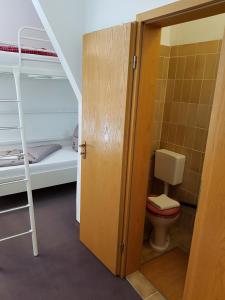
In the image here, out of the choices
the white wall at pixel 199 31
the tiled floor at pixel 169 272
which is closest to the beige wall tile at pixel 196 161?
the tiled floor at pixel 169 272

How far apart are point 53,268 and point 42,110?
2557mm

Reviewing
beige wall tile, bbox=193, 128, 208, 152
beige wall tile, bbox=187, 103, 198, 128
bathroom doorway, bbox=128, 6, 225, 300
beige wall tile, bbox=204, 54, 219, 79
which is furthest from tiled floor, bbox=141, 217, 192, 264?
beige wall tile, bbox=204, 54, 219, 79

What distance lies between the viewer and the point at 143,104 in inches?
65.8

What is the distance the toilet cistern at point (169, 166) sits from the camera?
8.16 ft

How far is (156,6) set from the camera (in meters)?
1.44

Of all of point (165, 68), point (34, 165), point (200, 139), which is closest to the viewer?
point (200, 139)

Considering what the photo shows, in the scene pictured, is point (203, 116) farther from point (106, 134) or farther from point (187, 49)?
point (106, 134)

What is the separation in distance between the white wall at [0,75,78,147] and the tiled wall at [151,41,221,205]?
202cm

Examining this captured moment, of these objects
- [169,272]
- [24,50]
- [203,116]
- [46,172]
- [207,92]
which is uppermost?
[24,50]

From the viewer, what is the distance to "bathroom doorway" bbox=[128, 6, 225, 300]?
2189mm

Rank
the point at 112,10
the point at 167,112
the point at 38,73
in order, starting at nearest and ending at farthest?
the point at 112,10 < the point at 167,112 < the point at 38,73

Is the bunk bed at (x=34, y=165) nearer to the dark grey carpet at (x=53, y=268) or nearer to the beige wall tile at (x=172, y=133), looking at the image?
the dark grey carpet at (x=53, y=268)

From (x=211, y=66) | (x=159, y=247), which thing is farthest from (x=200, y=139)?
(x=159, y=247)

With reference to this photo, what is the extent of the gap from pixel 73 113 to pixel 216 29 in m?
2.67
